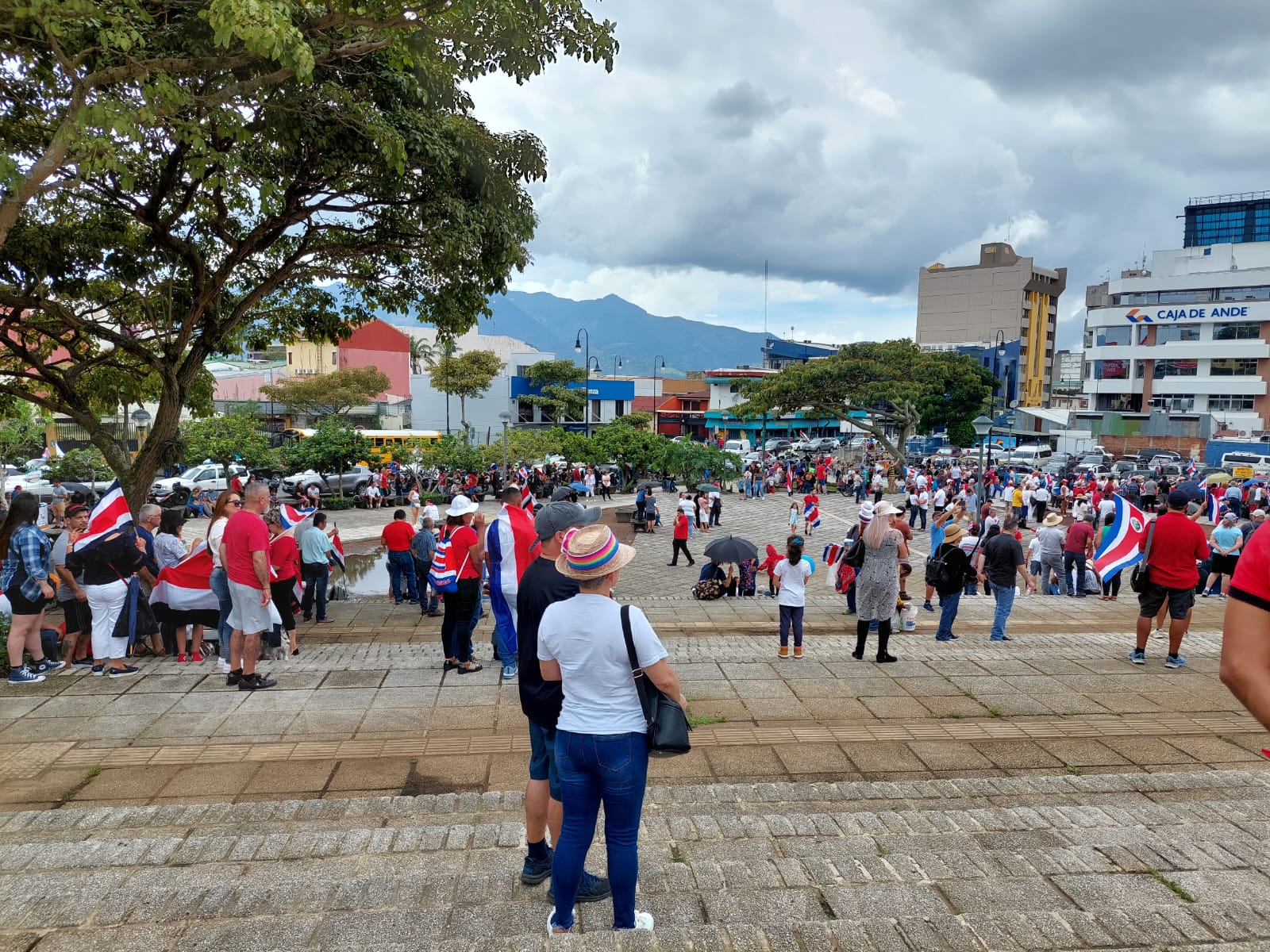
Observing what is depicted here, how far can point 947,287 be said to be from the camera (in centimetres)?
8069

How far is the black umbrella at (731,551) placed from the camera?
11039 mm

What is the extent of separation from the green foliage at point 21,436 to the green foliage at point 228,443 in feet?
23.8

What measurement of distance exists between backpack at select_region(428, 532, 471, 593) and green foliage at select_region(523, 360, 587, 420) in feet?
144

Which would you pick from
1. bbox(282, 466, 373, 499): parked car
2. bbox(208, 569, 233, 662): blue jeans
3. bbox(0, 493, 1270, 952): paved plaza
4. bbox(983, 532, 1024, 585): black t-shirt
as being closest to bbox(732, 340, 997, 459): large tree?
bbox(282, 466, 373, 499): parked car

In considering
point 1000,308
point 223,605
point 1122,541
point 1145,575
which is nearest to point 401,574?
point 223,605

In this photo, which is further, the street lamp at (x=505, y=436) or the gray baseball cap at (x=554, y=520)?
the street lamp at (x=505, y=436)

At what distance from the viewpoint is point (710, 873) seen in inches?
127

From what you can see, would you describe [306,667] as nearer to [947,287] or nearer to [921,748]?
[921,748]

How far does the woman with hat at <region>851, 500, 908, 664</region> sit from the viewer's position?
282 inches

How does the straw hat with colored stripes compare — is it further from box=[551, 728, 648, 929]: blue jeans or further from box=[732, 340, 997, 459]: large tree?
box=[732, 340, 997, 459]: large tree

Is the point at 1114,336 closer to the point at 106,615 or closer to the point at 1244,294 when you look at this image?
the point at 1244,294

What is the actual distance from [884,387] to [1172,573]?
29968 mm

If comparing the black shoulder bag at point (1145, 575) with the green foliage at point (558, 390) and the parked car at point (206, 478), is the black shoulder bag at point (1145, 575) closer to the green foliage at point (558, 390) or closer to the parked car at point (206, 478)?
the parked car at point (206, 478)

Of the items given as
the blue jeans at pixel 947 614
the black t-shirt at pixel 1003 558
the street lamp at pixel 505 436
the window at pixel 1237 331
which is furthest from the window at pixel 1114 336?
the blue jeans at pixel 947 614
